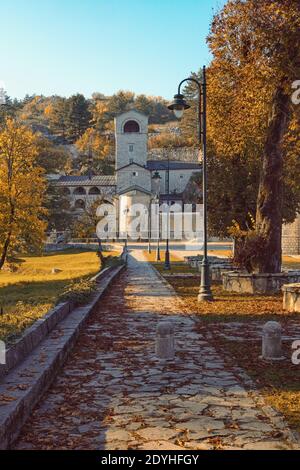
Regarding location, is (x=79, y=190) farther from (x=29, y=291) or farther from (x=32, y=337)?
(x=32, y=337)

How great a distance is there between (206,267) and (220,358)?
7726 mm

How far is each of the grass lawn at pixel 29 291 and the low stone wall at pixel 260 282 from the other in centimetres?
628

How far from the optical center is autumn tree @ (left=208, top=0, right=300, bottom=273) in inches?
623

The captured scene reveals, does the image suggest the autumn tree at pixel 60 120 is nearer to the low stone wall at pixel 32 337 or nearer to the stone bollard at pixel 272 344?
the low stone wall at pixel 32 337

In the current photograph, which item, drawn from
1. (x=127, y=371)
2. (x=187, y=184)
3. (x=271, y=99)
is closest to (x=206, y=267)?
(x=271, y=99)

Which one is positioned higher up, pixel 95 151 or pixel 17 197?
pixel 95 151

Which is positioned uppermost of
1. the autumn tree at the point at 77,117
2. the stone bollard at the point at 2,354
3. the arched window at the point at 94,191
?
the autumn tree at the point at 77,117

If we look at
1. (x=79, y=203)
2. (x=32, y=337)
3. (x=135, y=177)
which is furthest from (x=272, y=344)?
(x=79, y=203)

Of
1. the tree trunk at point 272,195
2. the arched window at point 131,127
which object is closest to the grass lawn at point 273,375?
the tree trunk at point 272,195

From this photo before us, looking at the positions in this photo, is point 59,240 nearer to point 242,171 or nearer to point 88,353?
point 242,171

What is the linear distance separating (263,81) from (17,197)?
19132mm

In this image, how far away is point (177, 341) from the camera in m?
10.4

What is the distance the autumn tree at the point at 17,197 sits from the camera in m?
31.7

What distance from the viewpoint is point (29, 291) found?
2605cm
